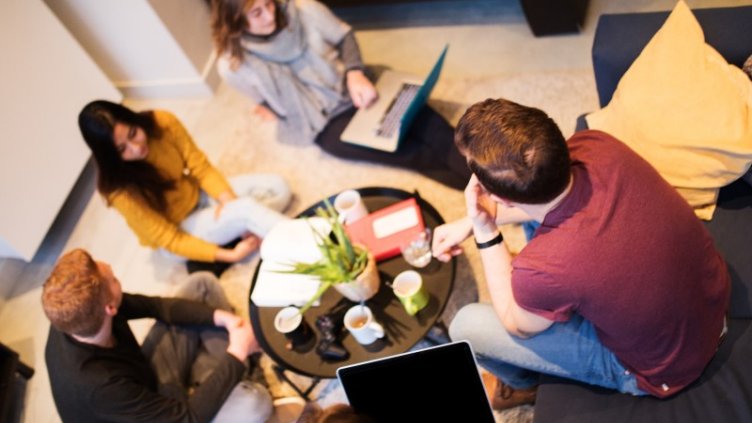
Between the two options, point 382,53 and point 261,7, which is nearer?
point 261,7

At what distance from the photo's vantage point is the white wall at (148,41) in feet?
8.87

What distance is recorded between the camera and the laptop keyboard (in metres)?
2.20

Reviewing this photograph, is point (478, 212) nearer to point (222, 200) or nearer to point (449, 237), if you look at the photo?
point (449, 237)

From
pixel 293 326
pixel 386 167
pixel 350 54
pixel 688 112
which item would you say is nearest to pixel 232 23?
pixel 350 54

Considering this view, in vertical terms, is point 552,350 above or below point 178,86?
below

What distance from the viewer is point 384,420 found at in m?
1.18

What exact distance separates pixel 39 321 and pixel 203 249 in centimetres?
95

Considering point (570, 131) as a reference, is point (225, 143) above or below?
above

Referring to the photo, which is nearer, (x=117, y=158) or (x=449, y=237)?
(x=449, y=237)

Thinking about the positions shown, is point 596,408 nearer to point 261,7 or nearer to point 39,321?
point 261,7

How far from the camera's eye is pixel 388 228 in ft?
5.56

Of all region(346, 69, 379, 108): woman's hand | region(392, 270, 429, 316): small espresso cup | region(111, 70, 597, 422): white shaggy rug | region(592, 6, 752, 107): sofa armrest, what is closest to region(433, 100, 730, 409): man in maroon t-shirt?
region(392, 270, 429, 316): small espresso cup

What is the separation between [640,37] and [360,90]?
1.07m

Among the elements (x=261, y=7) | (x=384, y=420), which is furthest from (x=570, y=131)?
(x=384, y=420)
